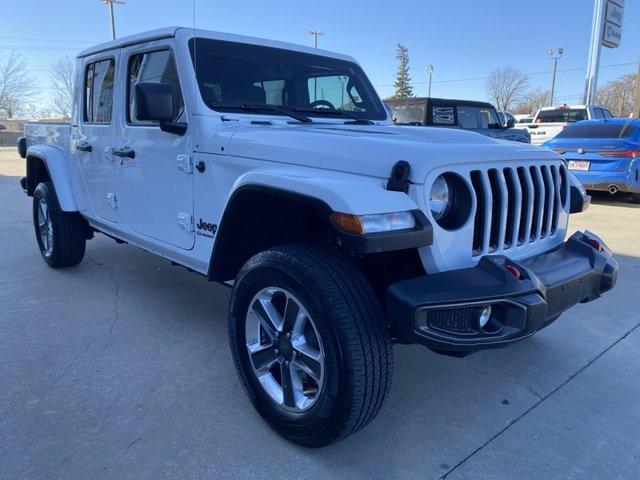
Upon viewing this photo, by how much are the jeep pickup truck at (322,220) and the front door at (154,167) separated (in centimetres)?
1

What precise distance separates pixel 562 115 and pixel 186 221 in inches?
700

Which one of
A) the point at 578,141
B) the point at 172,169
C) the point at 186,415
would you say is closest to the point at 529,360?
the point at 186,415

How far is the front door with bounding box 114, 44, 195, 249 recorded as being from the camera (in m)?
3.21

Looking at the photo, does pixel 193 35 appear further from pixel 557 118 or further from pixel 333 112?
pixel 557 118

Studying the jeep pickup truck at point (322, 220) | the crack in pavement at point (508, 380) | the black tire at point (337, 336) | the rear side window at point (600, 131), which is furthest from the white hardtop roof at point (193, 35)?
the rear side window at point (600, 131)

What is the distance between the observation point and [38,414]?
266 cm

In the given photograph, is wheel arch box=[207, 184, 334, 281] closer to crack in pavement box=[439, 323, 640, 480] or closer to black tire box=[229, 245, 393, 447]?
black tire box=[229, 245, 393, 447]

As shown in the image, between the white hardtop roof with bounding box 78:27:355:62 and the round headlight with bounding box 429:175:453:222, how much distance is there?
1.88m

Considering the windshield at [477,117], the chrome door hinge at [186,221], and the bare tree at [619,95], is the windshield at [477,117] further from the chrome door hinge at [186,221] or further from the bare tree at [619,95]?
the bare tree at [619,95]

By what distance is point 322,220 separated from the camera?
2.75m

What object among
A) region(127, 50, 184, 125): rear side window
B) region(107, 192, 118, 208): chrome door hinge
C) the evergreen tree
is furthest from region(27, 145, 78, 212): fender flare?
the evergreen tree

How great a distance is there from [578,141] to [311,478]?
926cm

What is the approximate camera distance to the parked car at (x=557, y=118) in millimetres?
16938

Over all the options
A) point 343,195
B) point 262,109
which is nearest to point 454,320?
point 343,195
